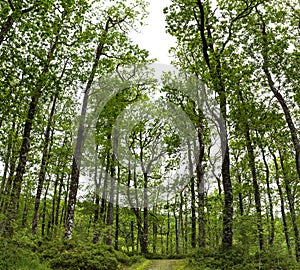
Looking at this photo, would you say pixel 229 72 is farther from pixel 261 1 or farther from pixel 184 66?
pixel 184 66

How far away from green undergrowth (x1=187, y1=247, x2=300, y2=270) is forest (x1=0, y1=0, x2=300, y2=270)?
0.06 metres

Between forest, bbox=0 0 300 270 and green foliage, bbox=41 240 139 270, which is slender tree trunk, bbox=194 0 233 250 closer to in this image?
forest, bbox=0 0 300 270

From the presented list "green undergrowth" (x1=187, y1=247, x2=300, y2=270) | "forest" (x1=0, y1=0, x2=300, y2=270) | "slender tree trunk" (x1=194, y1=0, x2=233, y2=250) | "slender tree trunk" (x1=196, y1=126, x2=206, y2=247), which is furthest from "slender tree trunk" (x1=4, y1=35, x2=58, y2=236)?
"slender tree trunk" (x1=196, y1=126, x2=206, y2=247)

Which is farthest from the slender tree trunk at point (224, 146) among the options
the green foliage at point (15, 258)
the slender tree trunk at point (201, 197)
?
the green foliage at point (15, 258)

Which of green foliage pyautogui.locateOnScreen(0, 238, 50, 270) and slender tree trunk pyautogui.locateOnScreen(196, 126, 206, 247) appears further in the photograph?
slender tree trunk pyautogui.locateOnScreen(196, 126, 206, 247)

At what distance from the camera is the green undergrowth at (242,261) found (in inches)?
478

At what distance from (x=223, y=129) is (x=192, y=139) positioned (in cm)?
768

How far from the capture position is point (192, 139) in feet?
82.2

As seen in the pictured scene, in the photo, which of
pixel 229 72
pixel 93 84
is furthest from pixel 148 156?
pixel 229 72

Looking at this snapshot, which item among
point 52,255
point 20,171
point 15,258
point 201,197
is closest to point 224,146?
point 201,197

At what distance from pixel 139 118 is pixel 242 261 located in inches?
640

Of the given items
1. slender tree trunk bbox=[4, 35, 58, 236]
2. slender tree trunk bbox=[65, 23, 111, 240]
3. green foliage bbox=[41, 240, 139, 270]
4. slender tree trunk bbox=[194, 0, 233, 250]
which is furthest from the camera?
slender tree trunk bbox=[65, 23, 111, 240]

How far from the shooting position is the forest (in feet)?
41.3

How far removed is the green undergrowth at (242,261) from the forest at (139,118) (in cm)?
6
